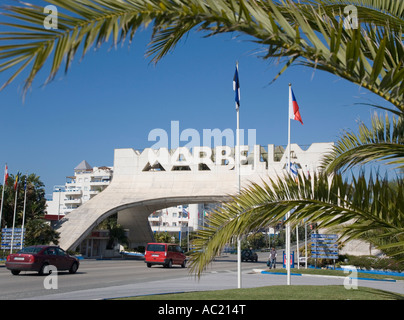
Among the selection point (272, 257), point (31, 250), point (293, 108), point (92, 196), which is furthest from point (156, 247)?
point (92, 196)

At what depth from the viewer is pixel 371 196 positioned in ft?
17.9

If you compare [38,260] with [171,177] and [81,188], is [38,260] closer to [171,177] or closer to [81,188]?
[171,177]

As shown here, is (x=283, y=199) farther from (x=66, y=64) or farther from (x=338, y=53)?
(x=66, y=64)

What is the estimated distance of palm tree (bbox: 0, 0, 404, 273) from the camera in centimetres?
336

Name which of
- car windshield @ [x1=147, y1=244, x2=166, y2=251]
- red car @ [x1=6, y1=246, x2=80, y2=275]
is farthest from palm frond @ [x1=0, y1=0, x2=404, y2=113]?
car windshield @ [x1=147, y1=244, x2=166, y2=251]

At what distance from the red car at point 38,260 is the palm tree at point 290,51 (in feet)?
54.2

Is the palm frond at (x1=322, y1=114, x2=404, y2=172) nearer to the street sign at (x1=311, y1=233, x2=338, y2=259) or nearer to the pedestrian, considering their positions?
the street sign at (x1=311, y1=233, x2=338, y2=259)

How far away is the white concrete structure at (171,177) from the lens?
160 ft

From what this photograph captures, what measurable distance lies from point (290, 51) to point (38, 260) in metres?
19.3

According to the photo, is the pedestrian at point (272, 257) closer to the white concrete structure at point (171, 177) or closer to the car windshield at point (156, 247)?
the car windshield at point (156, 247)

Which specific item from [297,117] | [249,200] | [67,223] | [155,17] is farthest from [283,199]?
[67,223]

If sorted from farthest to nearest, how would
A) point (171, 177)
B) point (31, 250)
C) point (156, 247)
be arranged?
1. point (171, 177)
2. point (156, 247)
3. point (31, 250)

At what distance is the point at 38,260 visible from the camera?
811 inches
